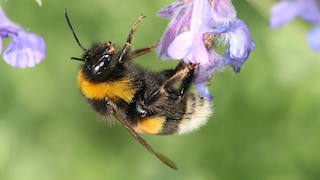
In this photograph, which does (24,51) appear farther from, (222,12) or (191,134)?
(191,134)

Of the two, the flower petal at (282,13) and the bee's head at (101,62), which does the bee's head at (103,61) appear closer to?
the bee's head at (101,62)

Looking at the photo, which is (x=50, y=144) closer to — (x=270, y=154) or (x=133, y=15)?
(x=133, y=15)

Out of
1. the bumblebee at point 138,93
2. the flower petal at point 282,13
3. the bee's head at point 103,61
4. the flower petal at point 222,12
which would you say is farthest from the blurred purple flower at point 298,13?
the bee's head at point 103,61

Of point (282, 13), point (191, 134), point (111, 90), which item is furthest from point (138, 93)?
point (191, 134)

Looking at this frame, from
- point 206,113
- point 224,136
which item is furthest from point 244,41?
point 224,136

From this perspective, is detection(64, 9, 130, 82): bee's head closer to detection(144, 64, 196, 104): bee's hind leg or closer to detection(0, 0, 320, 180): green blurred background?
detection(144, 64, 196, 104): bee's hind leg
